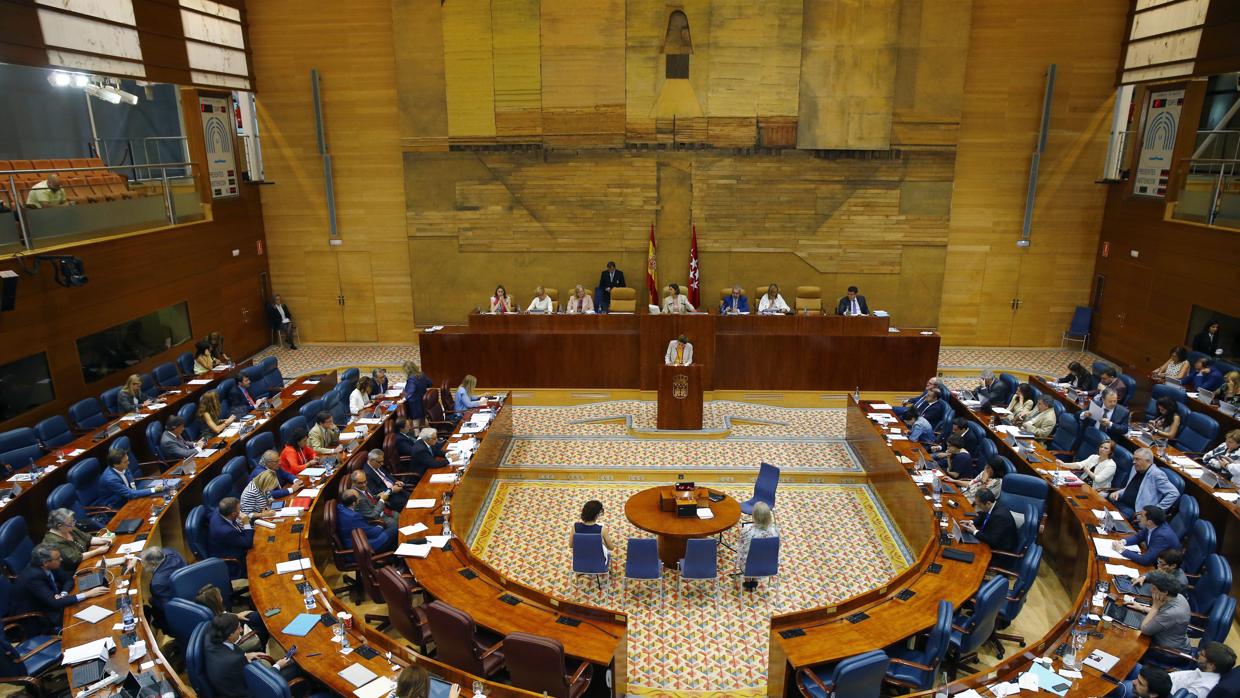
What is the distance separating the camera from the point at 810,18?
14672 millimetres

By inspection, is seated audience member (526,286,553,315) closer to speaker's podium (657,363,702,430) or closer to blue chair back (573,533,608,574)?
speaker's podium (657,363,702,430)

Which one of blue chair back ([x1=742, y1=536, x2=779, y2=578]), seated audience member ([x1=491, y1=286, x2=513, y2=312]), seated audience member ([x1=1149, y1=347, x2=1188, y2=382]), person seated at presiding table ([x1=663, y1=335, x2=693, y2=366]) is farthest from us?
seated audience member ([x1=491, y1=286, x2=513, y2=312])

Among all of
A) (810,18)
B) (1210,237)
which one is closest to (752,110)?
(810,18)

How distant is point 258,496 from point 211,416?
9.74 ft

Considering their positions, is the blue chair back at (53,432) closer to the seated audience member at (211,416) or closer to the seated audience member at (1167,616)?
the seated audience member at (211,416)

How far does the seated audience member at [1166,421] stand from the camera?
9.19 meters

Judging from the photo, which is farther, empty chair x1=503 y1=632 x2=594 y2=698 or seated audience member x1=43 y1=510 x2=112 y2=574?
seated audience member x1=43 y1=510 x2=112 y2=574

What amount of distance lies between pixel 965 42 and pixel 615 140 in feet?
24.2

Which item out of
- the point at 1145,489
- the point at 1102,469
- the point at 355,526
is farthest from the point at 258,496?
the point at 1145,489

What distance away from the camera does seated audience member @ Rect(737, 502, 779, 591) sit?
7.38m

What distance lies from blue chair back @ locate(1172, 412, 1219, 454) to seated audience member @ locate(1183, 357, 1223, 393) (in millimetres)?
1595

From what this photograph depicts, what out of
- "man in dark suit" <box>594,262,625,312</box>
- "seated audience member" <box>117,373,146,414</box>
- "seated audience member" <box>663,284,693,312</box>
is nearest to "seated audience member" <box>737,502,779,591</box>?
"seated audience member" <box>663,284,693,312</box>

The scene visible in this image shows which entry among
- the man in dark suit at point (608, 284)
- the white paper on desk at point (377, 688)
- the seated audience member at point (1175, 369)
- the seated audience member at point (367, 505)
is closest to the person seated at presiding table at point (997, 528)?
the white paper on desk at point (377, 688)

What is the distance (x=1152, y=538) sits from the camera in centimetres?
652
